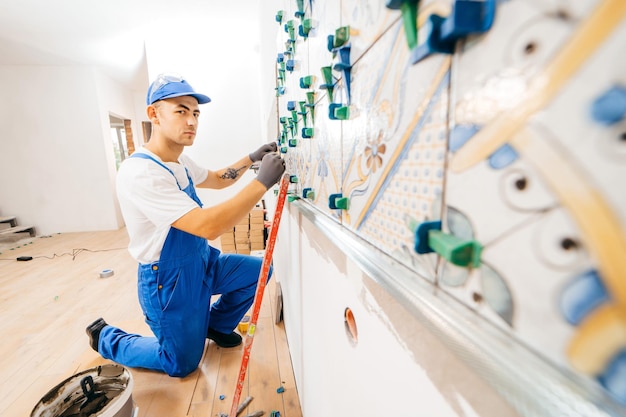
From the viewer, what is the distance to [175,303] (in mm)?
1350

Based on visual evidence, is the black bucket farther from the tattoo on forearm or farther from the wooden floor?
the tattoo on forearm

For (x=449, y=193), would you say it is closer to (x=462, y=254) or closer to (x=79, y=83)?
(x=462, y=254)

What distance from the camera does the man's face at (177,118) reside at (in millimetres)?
1281

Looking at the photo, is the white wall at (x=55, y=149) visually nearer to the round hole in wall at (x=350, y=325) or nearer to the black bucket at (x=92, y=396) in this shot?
the black bucket at (x=92, y=396)

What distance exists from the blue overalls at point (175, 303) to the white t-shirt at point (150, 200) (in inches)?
2.6

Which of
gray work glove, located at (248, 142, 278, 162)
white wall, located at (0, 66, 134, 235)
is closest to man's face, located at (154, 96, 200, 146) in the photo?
gray work glove, located at (248, 142, 278, 162)

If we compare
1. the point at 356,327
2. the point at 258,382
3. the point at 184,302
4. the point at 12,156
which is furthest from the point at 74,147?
the point at 356,327

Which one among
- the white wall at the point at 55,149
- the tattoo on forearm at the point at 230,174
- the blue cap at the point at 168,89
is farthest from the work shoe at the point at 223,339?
the white wall at the point at 55,149

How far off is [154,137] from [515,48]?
1523 mm

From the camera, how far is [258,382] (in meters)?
1.43

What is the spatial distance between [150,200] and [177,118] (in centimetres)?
43

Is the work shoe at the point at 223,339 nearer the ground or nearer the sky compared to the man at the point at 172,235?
nearer the ground

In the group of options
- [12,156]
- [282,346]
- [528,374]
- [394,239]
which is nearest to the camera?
[528,374]

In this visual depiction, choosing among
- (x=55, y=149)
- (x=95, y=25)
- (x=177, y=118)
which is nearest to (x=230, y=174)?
(x=177, y=118)
